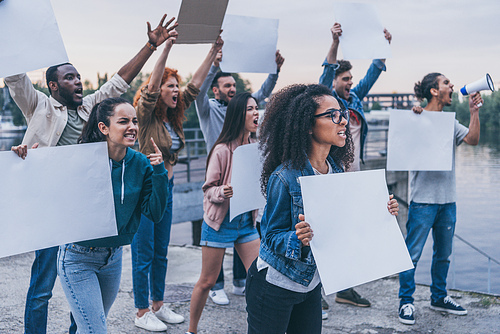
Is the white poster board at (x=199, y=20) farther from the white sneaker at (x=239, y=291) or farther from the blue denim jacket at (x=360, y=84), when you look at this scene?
the white sneaker at (x=239, y=291)

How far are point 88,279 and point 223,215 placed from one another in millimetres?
1350

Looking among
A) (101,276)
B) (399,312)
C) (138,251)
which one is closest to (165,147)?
(138,251)

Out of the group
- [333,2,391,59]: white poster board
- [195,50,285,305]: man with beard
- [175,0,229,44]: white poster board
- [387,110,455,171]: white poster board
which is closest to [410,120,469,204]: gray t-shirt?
[387,110,455,171]: white poster board

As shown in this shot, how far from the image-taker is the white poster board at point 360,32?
456cm

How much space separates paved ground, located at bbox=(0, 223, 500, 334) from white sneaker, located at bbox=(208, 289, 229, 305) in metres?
0.05

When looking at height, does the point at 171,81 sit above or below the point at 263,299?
above

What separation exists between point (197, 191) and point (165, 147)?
713 cm

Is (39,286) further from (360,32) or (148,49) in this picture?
(360,32)

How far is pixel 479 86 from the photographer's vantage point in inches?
165

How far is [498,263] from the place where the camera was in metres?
5.40

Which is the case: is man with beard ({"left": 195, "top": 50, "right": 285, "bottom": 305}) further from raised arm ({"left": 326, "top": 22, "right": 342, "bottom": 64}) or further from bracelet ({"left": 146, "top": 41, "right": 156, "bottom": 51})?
bracelet ({"left": 146, "top": 41, "right": 156, "bottom": 51})

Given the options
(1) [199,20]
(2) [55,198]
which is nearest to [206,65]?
(1) [199,20]

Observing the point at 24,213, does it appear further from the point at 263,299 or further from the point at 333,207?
the point at 333,207

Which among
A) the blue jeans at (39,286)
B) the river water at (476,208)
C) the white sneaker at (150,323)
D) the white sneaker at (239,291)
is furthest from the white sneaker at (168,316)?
the river water at (476,208)
